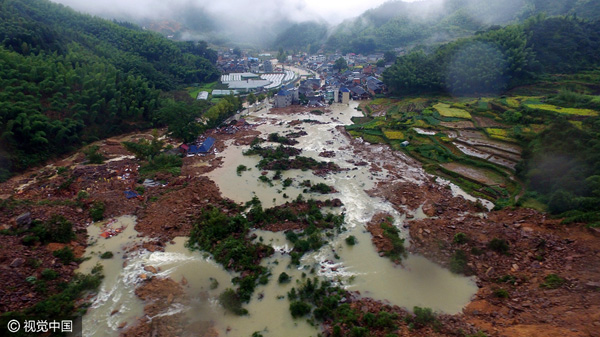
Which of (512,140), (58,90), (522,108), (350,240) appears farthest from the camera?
(522,108)

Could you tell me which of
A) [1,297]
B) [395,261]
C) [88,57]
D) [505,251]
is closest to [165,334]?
[1,297]

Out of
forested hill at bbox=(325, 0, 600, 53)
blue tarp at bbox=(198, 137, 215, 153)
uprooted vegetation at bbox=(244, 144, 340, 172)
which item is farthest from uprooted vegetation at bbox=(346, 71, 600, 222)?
forested hill at bbox=(325, 0, 600, 53)

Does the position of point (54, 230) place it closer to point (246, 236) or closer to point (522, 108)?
point (246, 236)

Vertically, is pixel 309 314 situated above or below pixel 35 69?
below

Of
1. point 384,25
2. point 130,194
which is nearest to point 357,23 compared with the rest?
point 384,25

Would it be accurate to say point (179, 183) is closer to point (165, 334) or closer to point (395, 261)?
point (165, 334)

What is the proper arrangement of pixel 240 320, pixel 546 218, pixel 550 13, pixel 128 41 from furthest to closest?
pixel 550 13 < pixel 128 41 < pixel 546 218 < pixel 240 320
